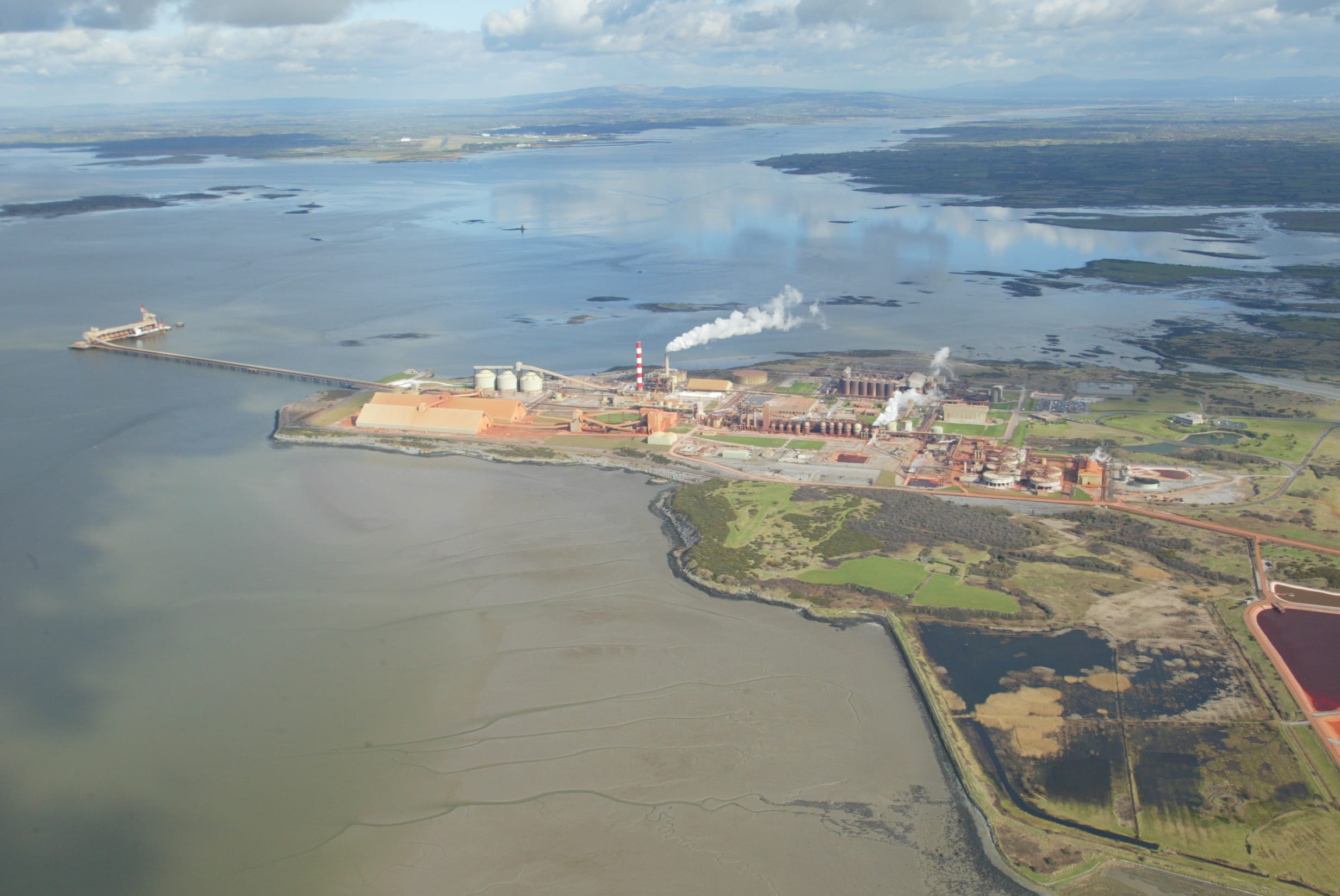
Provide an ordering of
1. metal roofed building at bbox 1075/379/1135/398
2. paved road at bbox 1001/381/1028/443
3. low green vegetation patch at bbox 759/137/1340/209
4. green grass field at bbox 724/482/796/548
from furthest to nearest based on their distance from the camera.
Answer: low green vegetation patch at bbox 759/137/1340/209
metal roofed building at bbox 1075/379/1135/398
paved road at bbox 1001/381/1028/443
green grass field at bbox 724/482/796/548

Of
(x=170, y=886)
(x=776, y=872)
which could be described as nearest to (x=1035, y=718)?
(x=776, y=872)

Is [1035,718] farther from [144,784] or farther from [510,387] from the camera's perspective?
[510,387]

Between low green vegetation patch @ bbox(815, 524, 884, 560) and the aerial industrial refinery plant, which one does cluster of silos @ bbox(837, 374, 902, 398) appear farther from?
low green vegetation patch @ bbox(815, 524, 884, 560)

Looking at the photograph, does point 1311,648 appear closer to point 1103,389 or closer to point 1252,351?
point 1103,389

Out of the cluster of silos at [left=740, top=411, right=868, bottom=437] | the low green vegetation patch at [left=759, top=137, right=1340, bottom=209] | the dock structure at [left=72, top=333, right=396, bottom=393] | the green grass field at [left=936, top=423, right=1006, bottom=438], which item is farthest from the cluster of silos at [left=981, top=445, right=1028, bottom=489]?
the low green vegetation patch at [left=759, top=137, right=1340, bottom=209]

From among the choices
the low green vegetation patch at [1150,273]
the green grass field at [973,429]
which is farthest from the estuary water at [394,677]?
the low green vegetation patch at [1150,273]

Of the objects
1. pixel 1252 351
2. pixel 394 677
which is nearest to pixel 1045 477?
pixel 394 677
